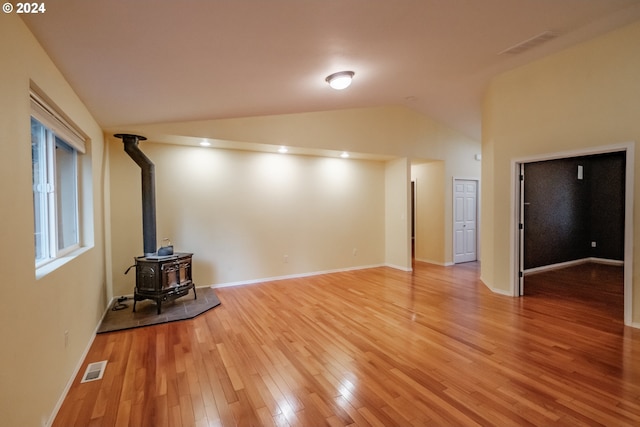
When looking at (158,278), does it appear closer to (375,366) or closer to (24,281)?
(24,281)

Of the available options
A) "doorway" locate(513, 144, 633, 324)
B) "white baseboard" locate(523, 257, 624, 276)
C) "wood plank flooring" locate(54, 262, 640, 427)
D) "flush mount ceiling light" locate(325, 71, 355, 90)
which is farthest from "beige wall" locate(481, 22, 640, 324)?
"flush mount ceiling light" locate(325, 71, 355, 90)

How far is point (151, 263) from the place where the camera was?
3.60m

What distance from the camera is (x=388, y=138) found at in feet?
19.1

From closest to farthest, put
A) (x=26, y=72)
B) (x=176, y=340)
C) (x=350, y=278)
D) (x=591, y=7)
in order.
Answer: (x=26, y=72) → (x=591, y=7) → (x=176, y=340) → (x=350, y=278)

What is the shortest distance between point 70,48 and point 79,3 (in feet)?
2.00

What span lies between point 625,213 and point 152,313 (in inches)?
223

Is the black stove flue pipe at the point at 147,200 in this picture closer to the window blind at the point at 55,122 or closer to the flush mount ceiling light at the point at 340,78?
the window blind at the point at 55,122

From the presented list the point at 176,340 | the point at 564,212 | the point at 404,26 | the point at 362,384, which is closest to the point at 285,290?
the point at 176,340

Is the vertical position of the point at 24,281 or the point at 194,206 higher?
the point at 194,206

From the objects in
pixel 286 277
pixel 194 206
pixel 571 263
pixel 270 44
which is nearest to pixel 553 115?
pixel 270 44

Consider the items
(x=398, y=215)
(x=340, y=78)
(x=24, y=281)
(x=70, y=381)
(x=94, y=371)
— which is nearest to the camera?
(x=24, y=281)

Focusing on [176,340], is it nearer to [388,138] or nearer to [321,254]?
[321,254]

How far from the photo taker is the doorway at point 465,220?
670cm

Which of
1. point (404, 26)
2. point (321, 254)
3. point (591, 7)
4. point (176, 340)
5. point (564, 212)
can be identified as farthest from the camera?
point (564, 212)
